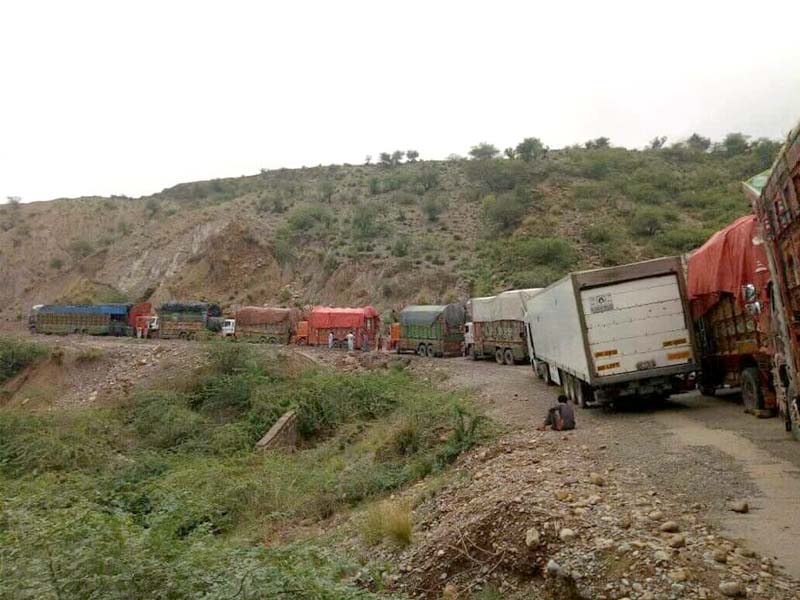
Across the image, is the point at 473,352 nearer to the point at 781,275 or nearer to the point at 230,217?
the point at 781,275

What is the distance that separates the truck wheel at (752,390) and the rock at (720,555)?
23.6 feet

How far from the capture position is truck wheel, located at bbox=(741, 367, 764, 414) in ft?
38.2

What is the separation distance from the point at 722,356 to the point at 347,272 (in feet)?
140

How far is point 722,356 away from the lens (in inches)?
523

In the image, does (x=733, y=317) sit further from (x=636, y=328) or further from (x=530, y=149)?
(x=530, y=149)

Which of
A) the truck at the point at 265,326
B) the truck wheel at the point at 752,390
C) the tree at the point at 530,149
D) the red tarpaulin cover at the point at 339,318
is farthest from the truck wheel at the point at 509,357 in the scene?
the tree at the point at 530,149

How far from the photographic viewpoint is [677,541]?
5605mm

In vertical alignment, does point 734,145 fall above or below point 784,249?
above

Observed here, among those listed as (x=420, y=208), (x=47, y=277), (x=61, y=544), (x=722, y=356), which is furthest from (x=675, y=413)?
(x=47, y=277)

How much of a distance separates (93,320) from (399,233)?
2550 cm

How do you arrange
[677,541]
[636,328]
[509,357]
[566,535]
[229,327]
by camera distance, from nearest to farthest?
1. [677,541]
2. [566,535]
3. [636,328]
4. [509,357]
5. [229,327]

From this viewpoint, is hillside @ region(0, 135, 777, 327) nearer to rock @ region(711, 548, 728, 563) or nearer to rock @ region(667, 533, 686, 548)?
rock @ region(667, 533, 686, 548)

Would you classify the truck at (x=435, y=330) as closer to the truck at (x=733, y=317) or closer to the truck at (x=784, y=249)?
the truck at (x=733, y=317)

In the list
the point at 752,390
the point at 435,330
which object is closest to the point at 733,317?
the point at 752,390
